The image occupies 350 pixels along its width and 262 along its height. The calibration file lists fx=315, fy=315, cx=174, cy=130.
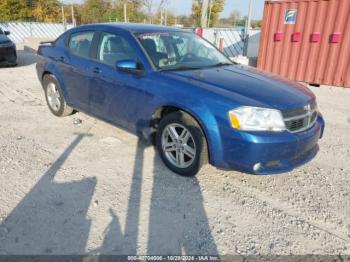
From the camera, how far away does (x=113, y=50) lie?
4.18 meters

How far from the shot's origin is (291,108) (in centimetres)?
316

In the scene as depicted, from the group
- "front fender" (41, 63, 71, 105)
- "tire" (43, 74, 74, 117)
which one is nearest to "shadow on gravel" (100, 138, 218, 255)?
"front fender" (41, 63, 71, 105)

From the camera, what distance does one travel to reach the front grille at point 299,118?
10.3 ft

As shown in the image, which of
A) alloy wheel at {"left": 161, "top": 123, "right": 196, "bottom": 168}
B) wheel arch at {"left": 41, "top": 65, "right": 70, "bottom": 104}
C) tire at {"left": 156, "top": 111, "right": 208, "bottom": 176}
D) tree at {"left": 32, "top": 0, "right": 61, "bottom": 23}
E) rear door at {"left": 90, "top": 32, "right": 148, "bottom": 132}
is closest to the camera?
tire at {"left": 156, "top": 111, "right": 208, "bottom": 176}

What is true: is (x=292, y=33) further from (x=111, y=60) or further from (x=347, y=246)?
(x=347, y=246)

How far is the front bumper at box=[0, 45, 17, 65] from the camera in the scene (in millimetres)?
10406

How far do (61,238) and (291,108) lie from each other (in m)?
2.44

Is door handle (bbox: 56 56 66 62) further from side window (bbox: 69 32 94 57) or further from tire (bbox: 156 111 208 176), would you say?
tire (bbox: 156 111 208 176)

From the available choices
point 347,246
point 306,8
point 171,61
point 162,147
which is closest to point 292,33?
point 306,8

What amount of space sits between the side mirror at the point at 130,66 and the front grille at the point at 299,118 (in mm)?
1686

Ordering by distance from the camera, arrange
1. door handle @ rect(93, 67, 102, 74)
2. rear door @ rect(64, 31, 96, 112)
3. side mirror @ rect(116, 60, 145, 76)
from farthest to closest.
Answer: rear door @ rect(64, 31, 96, 112), door handle @ rect(93, 67, 102, 74), side mirror @ rect(116, 60, 145, 76)

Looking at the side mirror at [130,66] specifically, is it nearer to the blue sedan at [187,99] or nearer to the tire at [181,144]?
the blue sedan at [187,99]

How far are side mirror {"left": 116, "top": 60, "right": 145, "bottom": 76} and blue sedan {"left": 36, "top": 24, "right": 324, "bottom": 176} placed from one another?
0.01m

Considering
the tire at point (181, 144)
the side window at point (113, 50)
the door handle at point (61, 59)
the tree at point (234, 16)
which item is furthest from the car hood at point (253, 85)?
the tree at point (234, 16)
